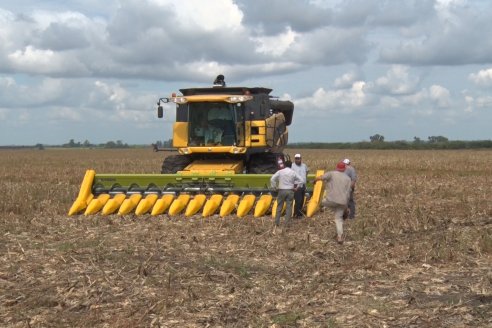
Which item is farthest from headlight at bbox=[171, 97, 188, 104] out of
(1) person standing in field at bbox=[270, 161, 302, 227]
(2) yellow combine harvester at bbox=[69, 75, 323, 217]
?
(1) person standing in field at bbox=[270, 161, 302, 227]

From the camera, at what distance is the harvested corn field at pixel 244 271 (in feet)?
20.6

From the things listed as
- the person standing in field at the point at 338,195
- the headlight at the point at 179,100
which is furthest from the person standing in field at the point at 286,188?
the headlight at the point at 179,100

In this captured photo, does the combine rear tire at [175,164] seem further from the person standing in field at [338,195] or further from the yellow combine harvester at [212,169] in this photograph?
the person standing in field at [338,195]

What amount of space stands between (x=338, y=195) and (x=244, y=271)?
2.90 meters

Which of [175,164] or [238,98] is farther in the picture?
[175,164]

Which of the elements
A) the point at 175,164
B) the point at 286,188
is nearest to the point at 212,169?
the point at 175,164

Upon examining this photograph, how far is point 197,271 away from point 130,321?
83.7 inches

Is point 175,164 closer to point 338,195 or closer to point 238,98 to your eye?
point 238,98

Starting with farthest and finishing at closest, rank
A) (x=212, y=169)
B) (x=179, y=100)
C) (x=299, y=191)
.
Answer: (x=179, y=100) < (x=212, y=169) < (x=299, y=191)

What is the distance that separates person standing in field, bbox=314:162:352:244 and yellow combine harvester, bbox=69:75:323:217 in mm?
2598

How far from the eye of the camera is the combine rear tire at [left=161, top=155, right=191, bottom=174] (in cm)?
1587

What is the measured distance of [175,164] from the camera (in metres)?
15.9

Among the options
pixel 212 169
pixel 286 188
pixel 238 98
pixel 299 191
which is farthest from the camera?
pixel 212 169

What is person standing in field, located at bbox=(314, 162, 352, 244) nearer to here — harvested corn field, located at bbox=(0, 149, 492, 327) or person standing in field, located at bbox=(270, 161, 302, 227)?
harvested corn field, located at bbox=(0, 149, 492, 327)
